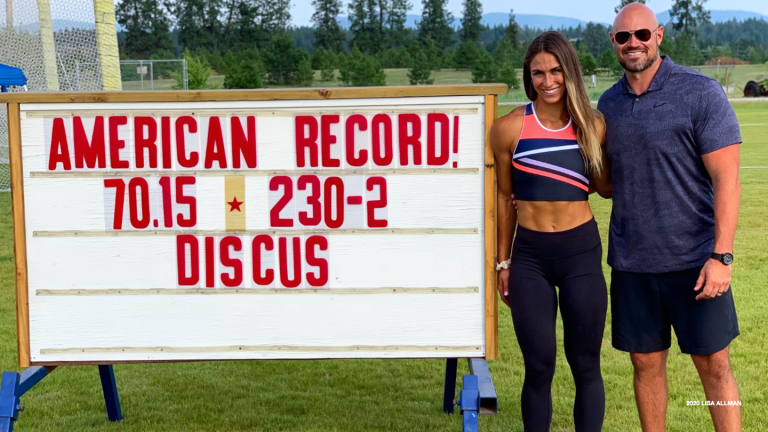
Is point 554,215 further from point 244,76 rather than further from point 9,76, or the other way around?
point 244,76

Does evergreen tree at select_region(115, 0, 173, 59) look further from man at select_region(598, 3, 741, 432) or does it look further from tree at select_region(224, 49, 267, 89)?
man at select_region(598, 3, 741, 432)

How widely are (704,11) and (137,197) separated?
12515 centimetres

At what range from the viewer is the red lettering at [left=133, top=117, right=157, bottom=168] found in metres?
4.13

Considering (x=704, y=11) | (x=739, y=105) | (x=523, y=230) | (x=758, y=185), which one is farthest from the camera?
(x=704, y=11)

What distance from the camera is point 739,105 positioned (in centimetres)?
4366

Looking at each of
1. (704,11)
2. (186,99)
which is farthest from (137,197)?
(704,11)

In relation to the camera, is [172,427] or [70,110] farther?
[172,427]

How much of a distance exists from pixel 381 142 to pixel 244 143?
63cm

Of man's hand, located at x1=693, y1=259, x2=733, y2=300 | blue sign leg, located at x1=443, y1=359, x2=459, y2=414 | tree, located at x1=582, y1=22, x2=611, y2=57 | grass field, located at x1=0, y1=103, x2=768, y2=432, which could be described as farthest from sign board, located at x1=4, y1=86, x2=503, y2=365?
tree, located at x1=582, y1=22, x2=611, y2=57

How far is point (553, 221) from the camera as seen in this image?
12.8 ft

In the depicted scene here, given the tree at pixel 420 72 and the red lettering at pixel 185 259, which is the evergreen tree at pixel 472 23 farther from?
the red lettering at pixel 185 259

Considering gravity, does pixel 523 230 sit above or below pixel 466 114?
below

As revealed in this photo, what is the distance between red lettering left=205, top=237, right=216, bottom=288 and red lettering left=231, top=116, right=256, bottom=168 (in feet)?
1.24

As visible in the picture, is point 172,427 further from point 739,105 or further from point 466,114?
point 739,105
